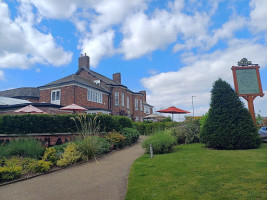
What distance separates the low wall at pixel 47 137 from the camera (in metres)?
8.78

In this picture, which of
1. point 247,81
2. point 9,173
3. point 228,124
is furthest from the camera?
point 247,81

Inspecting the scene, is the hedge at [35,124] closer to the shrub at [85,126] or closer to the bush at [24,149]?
the shrub at [85,126]

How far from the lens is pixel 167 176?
5.09 meters

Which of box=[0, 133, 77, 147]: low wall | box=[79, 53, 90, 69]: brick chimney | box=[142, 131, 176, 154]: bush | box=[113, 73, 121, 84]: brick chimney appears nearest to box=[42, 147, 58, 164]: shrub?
box=[0, 133, 77, 147]: low wall

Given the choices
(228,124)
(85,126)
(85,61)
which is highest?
(85,61)

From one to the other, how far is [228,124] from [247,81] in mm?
4246

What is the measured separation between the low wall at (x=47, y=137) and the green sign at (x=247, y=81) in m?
10.2

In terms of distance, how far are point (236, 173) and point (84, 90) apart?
20132 millimetres

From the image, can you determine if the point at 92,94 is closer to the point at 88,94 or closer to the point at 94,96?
the point at 94,96

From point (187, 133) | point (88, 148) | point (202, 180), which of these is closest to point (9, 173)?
point (88, 148)

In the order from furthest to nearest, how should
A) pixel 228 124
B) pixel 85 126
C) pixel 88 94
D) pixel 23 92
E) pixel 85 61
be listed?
pixel 85 61, pixel 23 92, pixel 88 94, pixel 85 126, pixel 228 124

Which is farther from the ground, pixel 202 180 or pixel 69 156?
pixel 69 156

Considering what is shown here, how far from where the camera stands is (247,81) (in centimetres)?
1123

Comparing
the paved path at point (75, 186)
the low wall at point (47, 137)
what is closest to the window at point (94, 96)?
the low wall at point (47, 137)
